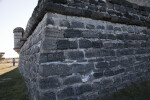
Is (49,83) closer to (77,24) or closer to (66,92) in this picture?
(66,92)

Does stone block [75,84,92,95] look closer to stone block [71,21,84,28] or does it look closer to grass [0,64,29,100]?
stone block [71,21,84,28]

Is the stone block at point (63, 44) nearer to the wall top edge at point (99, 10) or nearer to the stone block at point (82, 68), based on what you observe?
the stone block at point (82, 68)

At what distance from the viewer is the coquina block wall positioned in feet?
6.68

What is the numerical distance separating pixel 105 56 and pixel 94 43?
49cm

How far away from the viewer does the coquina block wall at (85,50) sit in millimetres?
2037

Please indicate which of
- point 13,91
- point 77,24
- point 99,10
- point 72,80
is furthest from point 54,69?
point 13,91

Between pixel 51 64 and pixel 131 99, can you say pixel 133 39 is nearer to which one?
pixel 131 99

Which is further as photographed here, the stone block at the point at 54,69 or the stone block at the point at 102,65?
the stone block at the point at 102,65

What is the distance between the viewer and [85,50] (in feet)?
8.00

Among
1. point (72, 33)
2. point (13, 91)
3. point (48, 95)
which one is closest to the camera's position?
point (48, 95)

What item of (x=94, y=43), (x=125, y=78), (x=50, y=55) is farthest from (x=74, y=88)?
(x=125, y=78)

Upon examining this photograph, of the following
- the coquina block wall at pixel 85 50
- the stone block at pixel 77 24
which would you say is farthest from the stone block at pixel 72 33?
the stone block at pixel 77 24

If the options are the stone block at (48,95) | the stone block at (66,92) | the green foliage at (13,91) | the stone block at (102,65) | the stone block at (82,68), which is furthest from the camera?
the green foliage at (13,91)

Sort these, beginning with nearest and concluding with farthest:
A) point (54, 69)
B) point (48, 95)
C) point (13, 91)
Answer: point (48, 95)
point (54, 69)
point (13, 91)
